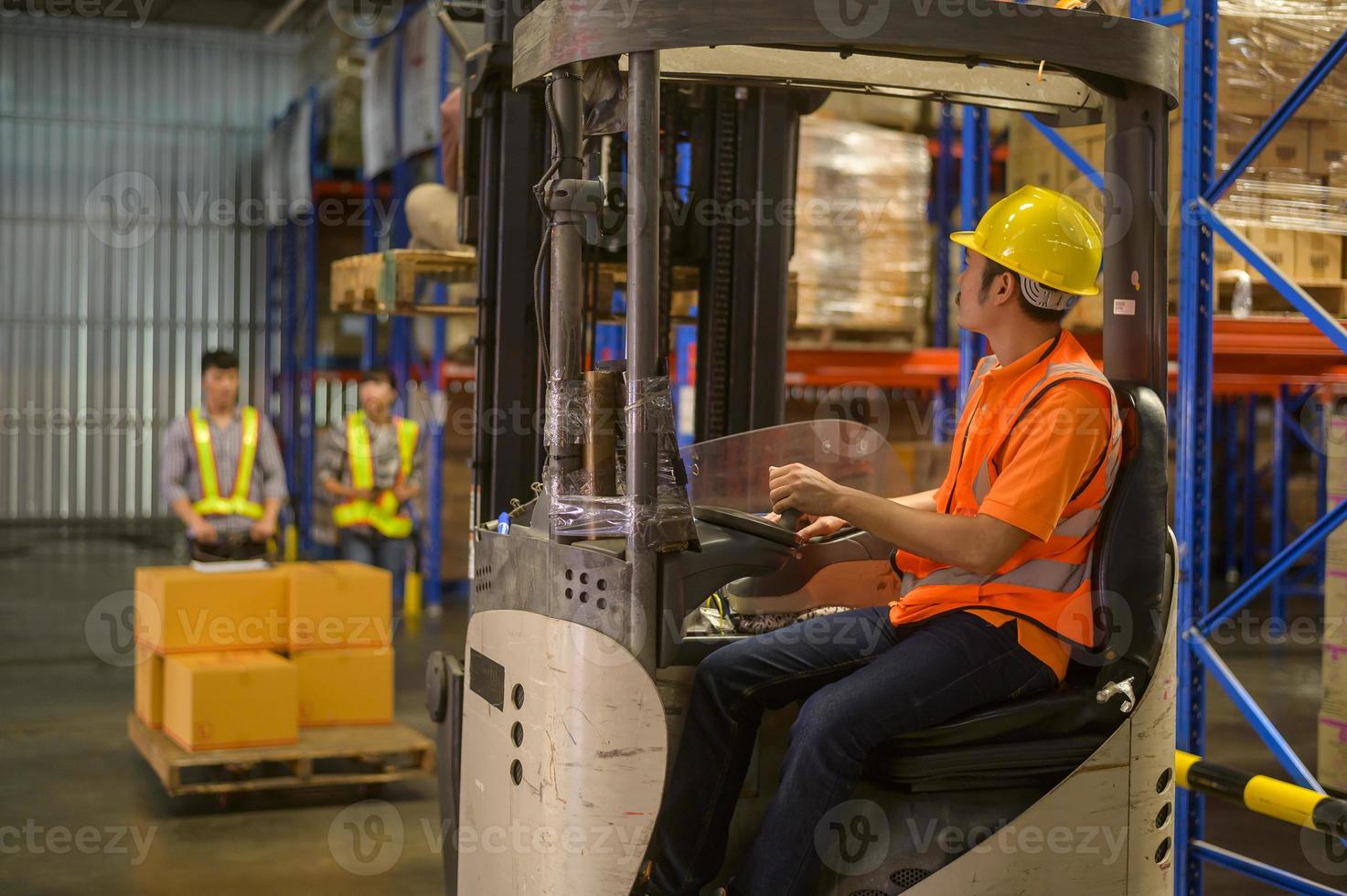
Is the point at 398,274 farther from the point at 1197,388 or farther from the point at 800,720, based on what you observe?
the point at 800,720

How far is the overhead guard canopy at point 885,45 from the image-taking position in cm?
258

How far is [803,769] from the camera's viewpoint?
2678 mm

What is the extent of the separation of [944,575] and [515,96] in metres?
2.00

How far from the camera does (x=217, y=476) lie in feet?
24.9

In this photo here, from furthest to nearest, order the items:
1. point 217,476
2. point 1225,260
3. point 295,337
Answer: point 295,337 < point 217,476 < point 1225,260

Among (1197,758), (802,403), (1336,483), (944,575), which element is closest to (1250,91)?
(1336,483)

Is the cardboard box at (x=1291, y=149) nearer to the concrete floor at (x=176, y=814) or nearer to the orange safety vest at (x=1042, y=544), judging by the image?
the concrete floor at (x=176, y=814)

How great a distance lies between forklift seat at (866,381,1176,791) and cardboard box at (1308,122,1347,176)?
11.6ft

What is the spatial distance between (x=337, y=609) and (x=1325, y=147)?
4.76m

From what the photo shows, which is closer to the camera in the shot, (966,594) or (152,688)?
(966,594)

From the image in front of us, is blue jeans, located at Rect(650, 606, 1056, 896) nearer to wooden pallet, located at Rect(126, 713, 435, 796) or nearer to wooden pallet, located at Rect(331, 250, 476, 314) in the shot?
wooden pallet, located at Rect(331, 250, 476, 314)

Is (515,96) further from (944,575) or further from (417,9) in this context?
(417,9)

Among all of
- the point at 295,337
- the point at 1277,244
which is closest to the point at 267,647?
the point at 1277,244

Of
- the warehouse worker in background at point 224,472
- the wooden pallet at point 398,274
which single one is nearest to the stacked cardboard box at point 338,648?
the warehouse worker in background at point 224,472
